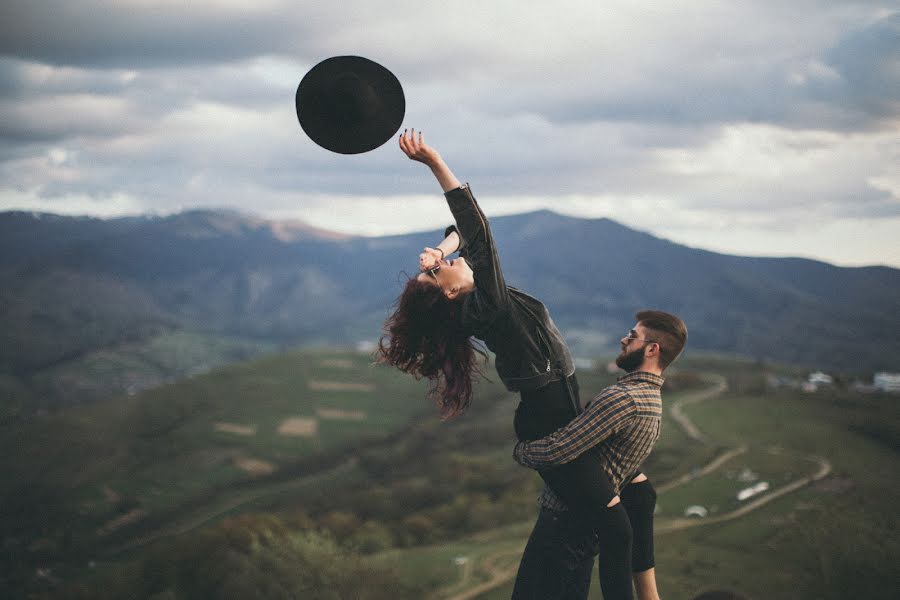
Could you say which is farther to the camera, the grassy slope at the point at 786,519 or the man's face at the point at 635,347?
the grassy slope at the point at 786,519

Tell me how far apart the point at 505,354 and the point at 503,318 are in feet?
0.79

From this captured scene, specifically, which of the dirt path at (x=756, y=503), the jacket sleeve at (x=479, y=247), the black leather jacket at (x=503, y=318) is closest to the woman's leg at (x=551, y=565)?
the black leather jacket at (x=503, y=318)

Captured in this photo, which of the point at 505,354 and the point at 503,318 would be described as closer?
the point at 503,318

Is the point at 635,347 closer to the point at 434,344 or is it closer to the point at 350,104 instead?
the point at 434,344

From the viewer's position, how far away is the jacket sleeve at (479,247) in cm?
394

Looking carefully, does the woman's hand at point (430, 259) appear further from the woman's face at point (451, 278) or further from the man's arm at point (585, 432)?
the man's arm at point (585, 432)

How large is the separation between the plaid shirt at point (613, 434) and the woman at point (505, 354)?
0.39 feet

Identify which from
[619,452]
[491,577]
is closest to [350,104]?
[619,452]

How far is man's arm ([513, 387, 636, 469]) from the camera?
409 centimetres

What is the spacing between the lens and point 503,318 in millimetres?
4090

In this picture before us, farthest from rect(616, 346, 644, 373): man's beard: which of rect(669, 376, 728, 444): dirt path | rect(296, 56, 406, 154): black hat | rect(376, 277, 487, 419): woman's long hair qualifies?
rect(669, 376, 728, 444): dirt path

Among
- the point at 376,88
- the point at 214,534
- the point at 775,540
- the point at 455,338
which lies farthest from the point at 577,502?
the point at 214,534

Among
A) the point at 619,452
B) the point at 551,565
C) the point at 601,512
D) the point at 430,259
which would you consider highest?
the point at 430,259

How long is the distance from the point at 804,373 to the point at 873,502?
9668 cm
